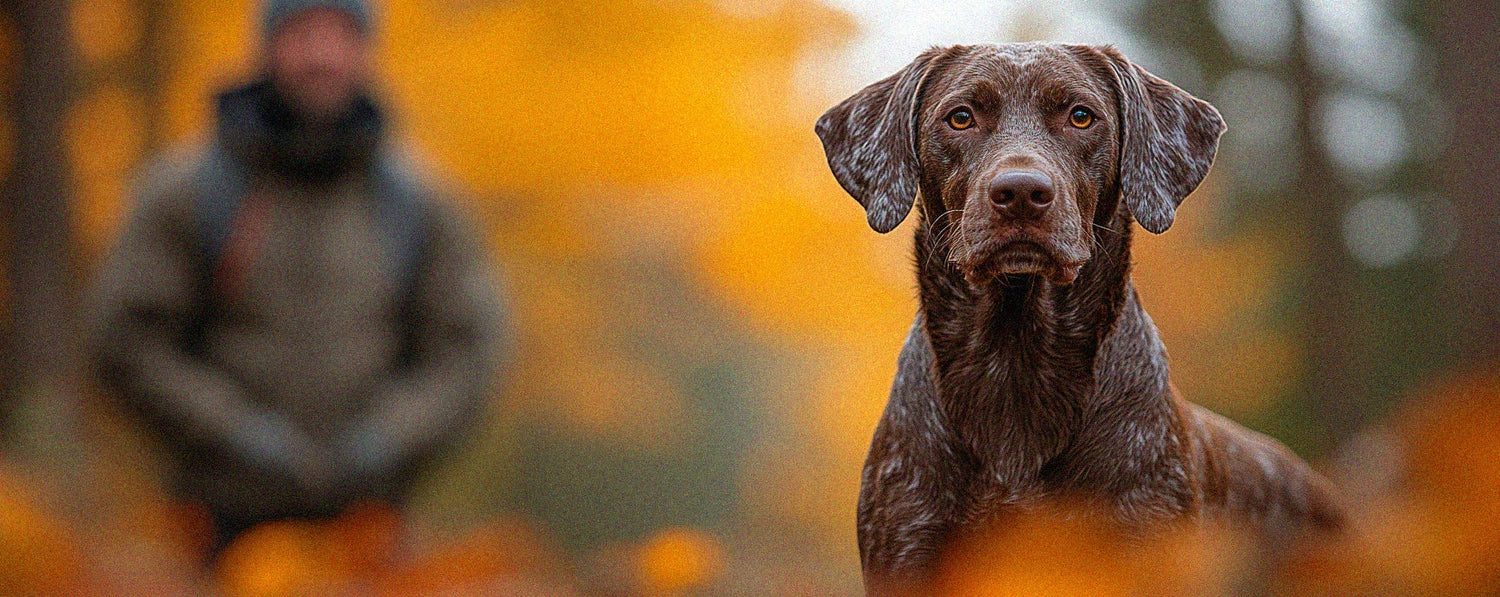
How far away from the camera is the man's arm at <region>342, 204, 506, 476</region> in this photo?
555 cm

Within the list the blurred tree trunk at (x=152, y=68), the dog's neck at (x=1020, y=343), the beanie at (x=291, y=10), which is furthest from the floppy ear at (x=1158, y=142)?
the blurred tree trunk at (x=152, y=68)

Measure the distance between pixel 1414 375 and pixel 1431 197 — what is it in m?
1.99

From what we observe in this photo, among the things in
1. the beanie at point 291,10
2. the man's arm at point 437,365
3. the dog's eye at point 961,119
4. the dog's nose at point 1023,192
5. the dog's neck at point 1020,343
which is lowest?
the man's arm at point 437,365

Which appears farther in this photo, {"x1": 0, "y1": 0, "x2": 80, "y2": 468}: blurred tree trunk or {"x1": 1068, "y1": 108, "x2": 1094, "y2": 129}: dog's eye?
{"x1": 0, "y1": 0, "x2": 80, "y2": 468}: blurred tree trunk

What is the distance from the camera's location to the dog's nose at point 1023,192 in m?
2.37

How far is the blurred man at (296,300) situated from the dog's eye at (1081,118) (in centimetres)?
380

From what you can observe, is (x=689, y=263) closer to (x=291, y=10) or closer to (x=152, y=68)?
(x=152, y=68)

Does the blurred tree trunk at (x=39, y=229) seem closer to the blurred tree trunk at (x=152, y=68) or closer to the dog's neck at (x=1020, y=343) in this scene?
the blurred tree trunk at (x=152, y=68)

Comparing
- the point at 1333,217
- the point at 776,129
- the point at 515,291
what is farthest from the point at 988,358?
the point at 515,291

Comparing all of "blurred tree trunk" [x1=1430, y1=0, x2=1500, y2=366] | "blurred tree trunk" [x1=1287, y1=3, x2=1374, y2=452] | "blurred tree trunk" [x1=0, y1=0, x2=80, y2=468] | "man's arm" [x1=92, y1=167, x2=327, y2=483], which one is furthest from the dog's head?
"blurred tree trunk" [x1=0, y1=0, x2=80, y2=468]

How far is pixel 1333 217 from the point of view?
8016 mm

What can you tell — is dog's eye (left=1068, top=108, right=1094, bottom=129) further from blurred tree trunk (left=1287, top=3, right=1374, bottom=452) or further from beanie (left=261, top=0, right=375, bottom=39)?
blurred tree trunk (left=1287, top=3, right=1374, bottom=452)

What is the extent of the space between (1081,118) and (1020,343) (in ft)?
1.84

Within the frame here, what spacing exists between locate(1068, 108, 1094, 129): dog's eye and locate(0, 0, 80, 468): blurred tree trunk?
27.5 feet
